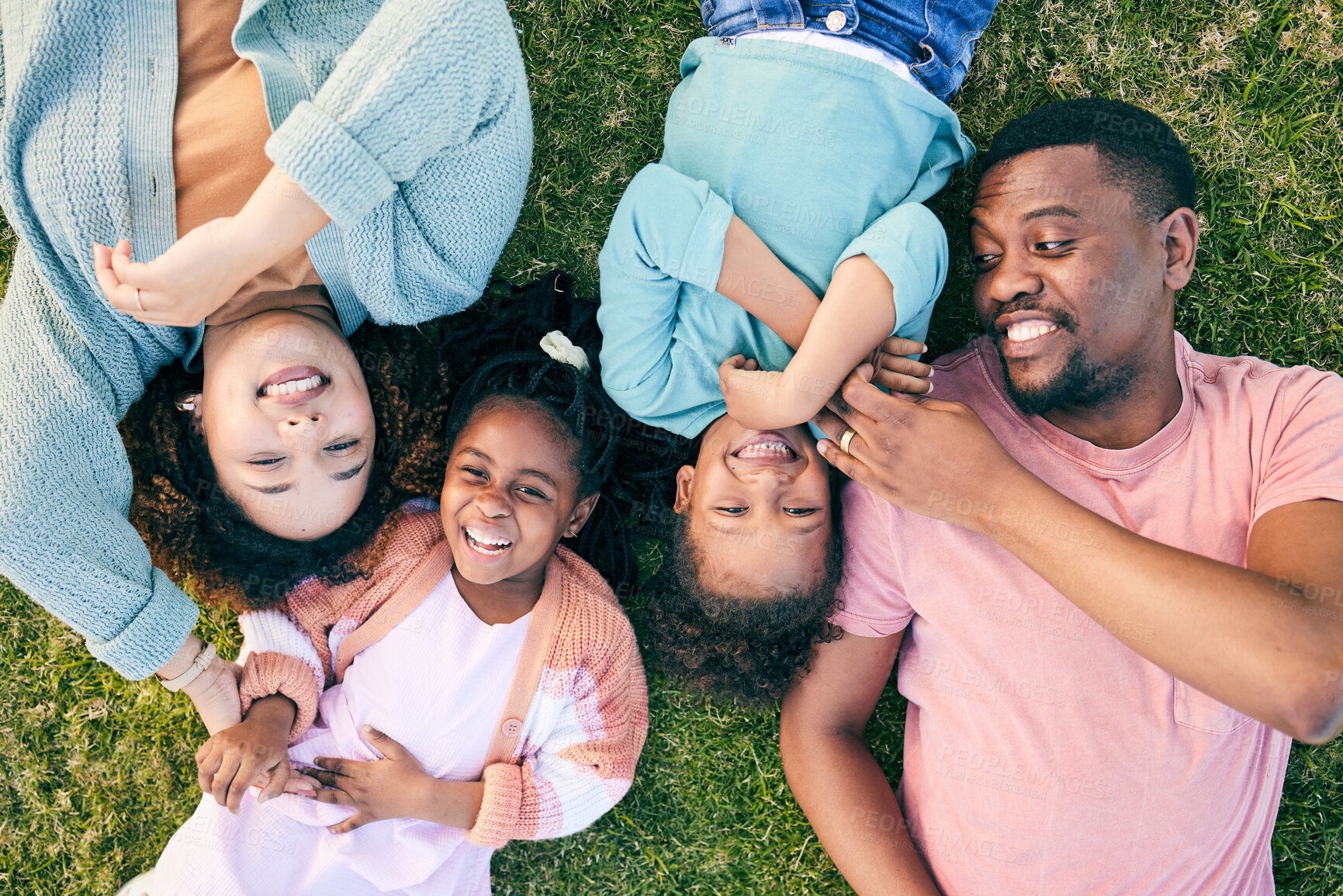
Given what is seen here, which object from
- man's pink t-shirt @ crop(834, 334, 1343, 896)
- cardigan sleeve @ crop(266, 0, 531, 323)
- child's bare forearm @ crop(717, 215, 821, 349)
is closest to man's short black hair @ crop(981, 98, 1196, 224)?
man's pink t-shirt @ crop(834, 334, 1343, 896)

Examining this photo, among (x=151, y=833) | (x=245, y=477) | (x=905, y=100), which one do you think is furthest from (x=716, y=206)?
(x=151, y=833)

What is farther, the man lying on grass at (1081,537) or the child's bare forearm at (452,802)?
the child's bare forearm at (452,802)

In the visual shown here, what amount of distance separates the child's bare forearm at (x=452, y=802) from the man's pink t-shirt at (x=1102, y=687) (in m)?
1.38

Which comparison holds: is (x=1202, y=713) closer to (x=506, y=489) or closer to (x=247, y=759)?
(x=506, y=489)

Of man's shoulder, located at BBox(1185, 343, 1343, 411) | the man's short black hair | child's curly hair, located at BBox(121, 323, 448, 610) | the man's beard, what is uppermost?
the man's short black hair

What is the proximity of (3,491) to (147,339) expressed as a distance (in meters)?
0.53

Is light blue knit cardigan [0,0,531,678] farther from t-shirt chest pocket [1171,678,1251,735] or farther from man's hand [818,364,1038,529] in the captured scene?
t-shirt chest pocket [1171,678,1251,735]

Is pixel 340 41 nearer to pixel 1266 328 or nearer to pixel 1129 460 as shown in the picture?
pixel 1129 460

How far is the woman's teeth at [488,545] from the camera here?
8.00 feet

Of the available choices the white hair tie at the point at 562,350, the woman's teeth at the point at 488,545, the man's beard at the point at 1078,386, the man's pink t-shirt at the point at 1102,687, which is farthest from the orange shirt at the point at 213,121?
the man's beard at the point at 1078,386

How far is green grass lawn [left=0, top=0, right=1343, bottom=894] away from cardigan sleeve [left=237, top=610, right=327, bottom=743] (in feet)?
1.30

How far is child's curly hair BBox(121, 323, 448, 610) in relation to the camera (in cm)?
253

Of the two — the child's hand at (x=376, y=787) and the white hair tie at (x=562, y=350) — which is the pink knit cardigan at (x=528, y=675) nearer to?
the child's hand at (x=376, y=787)

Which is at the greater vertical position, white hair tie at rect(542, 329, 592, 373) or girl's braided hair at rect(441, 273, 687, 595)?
white hair tie at rect(542, 329, 592, 373)
